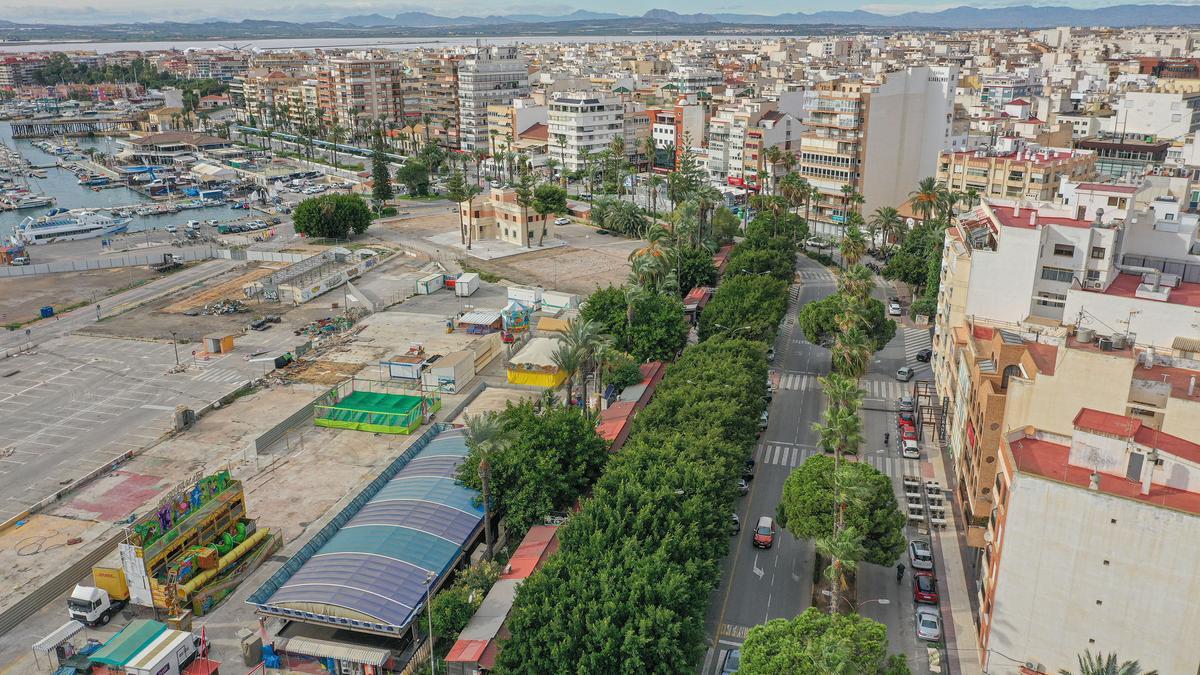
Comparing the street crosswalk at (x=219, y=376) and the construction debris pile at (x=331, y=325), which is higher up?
the construction debris pile at (x=331, y=325)

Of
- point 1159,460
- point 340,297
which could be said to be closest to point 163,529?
point 1159,460

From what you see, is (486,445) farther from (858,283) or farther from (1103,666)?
(858,283)

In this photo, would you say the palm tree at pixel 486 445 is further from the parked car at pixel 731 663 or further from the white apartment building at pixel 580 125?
the white apartment building at pixel 580 125

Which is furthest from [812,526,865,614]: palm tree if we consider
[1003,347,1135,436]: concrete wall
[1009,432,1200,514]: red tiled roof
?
[1003,347,1135,436]: concrete wall

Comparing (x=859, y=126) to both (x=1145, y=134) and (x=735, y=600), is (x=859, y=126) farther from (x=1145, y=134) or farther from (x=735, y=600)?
(x=735, y=600)

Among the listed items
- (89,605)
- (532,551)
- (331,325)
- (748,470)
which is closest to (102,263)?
(331,325)

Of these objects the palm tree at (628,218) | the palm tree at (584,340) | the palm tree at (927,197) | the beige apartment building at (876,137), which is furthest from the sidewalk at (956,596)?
the palm tree at (628,218)
